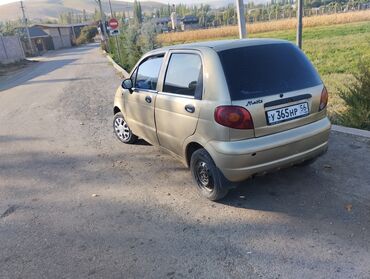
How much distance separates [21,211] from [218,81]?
2802 millimetres

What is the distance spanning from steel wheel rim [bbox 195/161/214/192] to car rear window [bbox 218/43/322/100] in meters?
0.91

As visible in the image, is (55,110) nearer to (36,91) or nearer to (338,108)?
(36,91)

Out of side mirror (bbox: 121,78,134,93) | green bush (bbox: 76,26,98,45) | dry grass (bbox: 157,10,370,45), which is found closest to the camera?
side mirror (bbox: 121,78,134,93)

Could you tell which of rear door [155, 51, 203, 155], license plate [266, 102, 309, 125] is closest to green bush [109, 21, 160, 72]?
rear door [155, 51, 203, 155]

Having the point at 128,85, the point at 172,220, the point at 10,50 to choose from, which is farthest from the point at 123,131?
the point at 10,50

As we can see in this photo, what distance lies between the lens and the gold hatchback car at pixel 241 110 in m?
3.40

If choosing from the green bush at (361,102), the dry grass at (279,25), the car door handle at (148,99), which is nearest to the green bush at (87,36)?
the dry grass at (279,25)

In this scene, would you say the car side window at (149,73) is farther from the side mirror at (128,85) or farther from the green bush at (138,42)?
the green bush at (138,42)

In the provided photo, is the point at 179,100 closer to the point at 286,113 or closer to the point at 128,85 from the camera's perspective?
the point at 286,113

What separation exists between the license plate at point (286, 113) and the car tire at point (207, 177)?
0.76 metres

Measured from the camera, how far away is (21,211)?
4121 millimetres

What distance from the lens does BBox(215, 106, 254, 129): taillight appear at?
11.0 ft

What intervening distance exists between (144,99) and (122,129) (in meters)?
1.45

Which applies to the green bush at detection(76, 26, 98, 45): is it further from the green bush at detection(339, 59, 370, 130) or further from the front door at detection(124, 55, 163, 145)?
the green bush at detection(339, 59, 370, 130)
